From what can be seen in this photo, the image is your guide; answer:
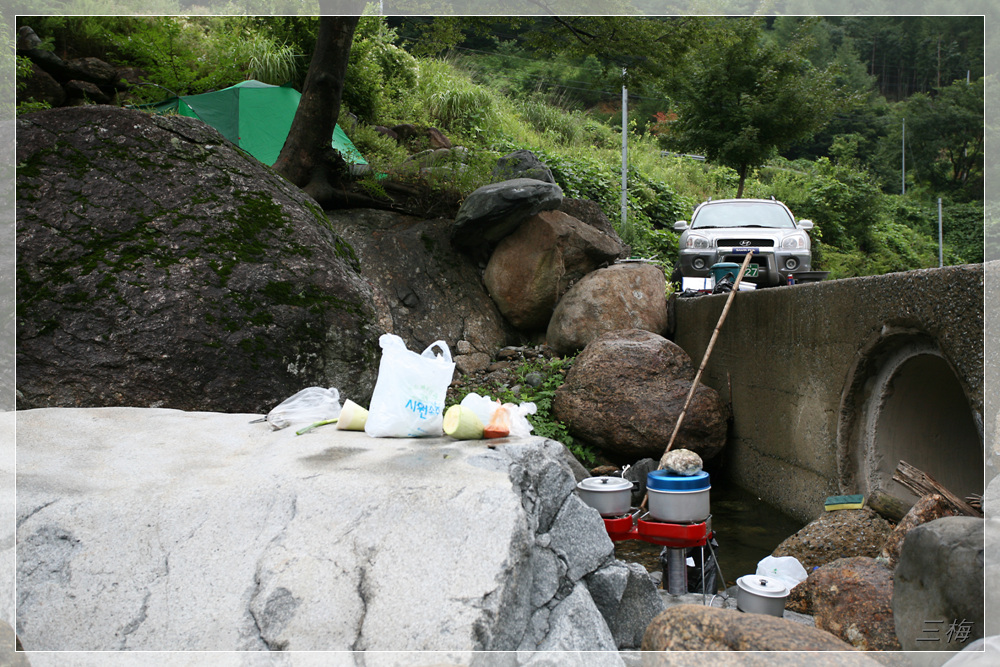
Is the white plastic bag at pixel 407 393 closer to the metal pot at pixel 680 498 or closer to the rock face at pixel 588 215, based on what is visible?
the metal pot at pixel 680 498

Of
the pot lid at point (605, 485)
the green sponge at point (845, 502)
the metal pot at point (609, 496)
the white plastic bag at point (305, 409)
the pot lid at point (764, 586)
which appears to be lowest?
the green sponge at point (845, 502)

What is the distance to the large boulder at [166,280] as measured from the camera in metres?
3.88

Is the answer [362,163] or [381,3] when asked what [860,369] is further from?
[381,3]

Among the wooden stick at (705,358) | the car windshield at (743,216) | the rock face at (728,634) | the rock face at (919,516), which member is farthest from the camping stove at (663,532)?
the car windshield at (743,216)

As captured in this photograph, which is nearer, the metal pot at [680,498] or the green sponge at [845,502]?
the metal pot at [680,498]

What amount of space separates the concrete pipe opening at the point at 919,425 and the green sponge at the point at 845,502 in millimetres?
192

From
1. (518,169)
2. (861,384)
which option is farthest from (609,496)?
(518,169)

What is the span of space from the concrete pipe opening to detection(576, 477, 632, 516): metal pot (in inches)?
79.6

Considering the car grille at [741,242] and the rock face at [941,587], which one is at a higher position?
the car grille at [741,242]

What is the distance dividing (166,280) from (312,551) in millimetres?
2495

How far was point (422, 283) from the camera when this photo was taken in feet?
29.1

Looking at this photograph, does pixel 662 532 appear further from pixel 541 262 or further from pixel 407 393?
pixel 541 262

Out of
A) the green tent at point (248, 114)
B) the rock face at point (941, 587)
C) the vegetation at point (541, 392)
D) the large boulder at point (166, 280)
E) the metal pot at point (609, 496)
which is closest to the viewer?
the rock face at point (941, 587)

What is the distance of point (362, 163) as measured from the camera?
379 inches
